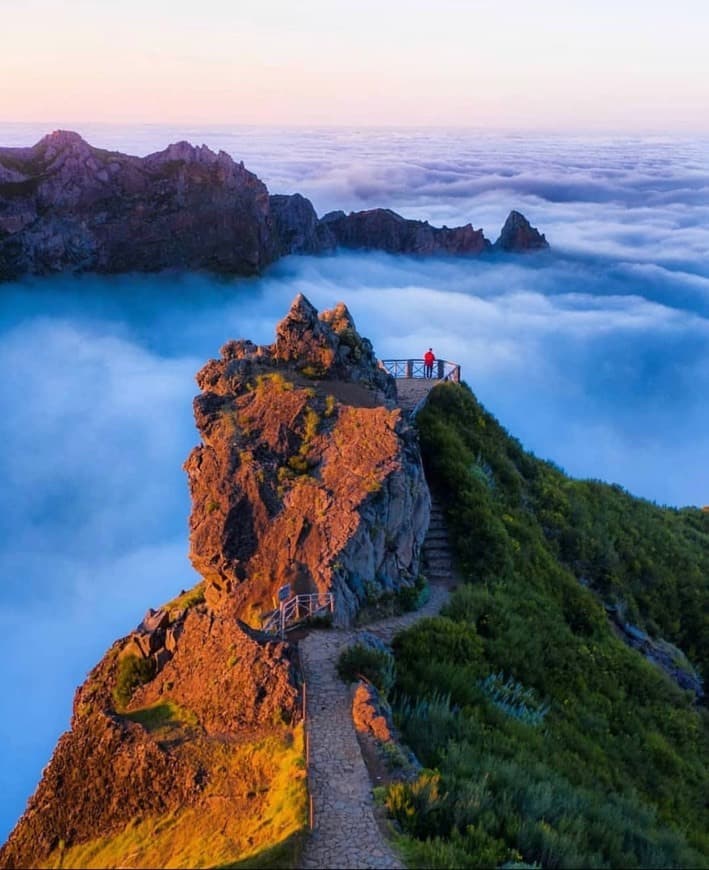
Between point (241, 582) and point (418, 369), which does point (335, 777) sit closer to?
point (241, 582)

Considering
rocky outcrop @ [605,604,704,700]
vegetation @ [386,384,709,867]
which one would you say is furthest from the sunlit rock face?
rocky outcrop @ [605,604,704,700]

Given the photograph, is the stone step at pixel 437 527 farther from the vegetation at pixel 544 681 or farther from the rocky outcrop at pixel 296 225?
the rocky outcrop at pixel 296 225

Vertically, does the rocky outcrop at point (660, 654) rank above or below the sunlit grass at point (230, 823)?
below

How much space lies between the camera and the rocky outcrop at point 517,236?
12431 cm

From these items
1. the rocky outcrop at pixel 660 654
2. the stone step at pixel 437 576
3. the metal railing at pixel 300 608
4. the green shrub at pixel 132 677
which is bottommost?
the rocky outcrop at pixel 660 654

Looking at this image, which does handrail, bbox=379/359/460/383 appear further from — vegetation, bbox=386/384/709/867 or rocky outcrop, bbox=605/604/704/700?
rocky outcrop, bbox=605/604/704/700

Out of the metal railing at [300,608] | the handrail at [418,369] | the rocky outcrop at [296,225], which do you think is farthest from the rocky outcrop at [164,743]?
the rocky outcrop at [296,225]

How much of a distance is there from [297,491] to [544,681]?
6.31 m

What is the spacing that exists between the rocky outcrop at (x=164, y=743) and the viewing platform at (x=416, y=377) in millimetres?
12831

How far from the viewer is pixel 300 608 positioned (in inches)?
600

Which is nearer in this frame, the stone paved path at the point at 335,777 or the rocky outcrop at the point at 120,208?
the stone paved path at the point at 335,777

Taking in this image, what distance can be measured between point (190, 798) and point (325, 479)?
7.55 m

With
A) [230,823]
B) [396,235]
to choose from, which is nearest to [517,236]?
→ [396,235]

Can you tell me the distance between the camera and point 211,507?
1692cm
